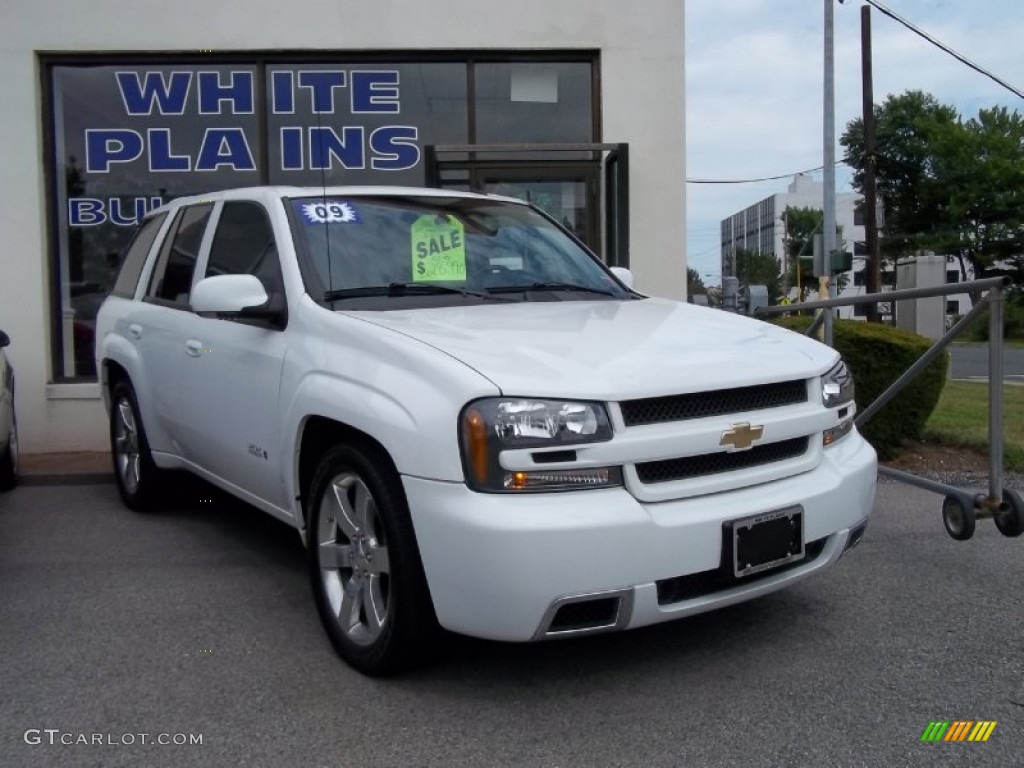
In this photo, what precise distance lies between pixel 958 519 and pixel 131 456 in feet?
15.0

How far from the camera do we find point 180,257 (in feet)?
17.7

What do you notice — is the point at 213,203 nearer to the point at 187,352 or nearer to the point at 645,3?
the point at 187,352

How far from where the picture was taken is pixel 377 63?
28.0 ft

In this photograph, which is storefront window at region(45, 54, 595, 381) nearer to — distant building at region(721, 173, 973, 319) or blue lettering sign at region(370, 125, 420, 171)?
blue lettering sign at region(370, 125, 420, 171)

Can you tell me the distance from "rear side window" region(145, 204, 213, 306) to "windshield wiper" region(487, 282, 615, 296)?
5.86 feet

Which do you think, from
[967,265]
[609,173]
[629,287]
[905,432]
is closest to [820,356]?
[629,287]

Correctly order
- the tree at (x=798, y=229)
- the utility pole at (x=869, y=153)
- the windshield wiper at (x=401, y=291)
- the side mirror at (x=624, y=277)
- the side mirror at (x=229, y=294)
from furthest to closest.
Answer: the tree at (x=798, y=229) < the utility pole at (x=869, y=153) < the side mirror at (x=624, y=277) < the windshield wiper at (x=401, y=291) < the side mirror at (x=229, y=294)

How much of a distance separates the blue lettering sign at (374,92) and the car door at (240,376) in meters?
3.97

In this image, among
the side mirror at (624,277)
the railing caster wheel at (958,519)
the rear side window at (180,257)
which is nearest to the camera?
the railing caster wheel at (958,519)

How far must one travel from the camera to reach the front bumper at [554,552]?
288cm

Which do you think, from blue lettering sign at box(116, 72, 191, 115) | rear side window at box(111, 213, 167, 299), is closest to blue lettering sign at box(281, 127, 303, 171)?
blue lettering sign at box(116, 72, 191, 115)

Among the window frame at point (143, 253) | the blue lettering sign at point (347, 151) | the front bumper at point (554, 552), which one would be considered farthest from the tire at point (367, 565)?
the blue lettering sign at point (347, 151)

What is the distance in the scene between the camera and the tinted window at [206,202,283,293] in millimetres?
4316

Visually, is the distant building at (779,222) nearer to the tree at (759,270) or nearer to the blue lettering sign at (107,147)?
the tree at (759,270)
